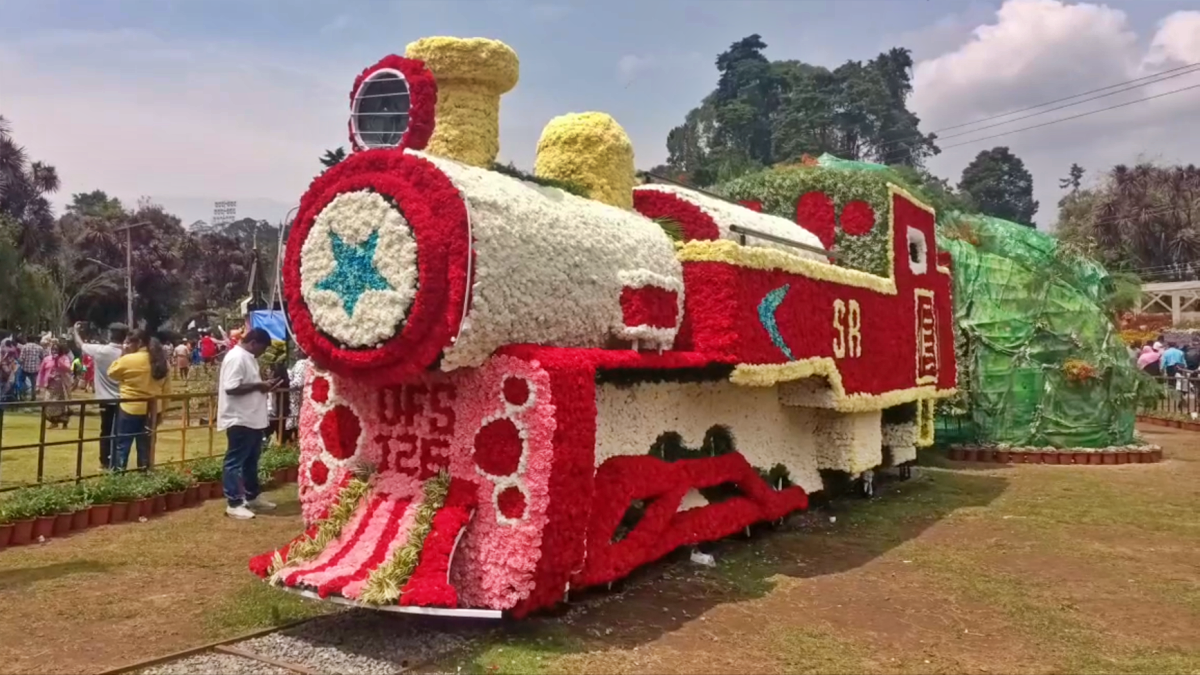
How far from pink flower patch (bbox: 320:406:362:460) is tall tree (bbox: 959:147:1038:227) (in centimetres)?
6120

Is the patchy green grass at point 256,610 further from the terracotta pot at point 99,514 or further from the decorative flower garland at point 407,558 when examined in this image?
the terracotta pot at point 99,514

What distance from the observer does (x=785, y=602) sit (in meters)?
6.76

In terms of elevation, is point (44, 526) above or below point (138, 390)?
below

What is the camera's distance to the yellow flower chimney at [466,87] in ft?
23.0

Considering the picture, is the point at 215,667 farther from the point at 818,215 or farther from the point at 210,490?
the point at 818,215

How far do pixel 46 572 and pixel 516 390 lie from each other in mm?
4040

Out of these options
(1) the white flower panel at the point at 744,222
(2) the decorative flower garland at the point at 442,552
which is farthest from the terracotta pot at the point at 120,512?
(1) the white flower panel at the point at 744,222

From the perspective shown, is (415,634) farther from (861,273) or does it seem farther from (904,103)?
(904,103)

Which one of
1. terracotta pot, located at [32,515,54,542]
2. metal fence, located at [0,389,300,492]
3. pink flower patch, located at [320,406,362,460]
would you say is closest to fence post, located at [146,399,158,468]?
metal fence, located at [0,389,300,492]

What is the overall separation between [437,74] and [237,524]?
A: 4.69 meters

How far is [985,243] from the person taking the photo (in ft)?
55.2

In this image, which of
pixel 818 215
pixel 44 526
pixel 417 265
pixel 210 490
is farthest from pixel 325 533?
pixel 818 215

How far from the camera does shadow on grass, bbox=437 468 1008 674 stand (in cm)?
554

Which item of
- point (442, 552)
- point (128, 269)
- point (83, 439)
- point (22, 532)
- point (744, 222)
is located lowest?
point (22, 532)
